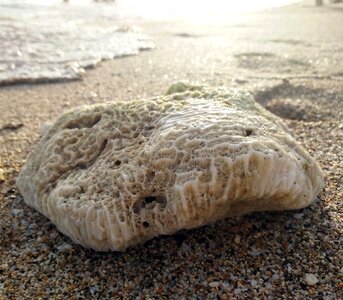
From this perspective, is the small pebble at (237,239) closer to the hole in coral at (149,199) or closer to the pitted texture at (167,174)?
the pitted texture at (167,174)

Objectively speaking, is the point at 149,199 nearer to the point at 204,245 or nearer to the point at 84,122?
the point at 204,245

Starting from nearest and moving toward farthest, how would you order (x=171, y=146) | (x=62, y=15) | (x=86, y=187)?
1. (x=171, y=146)
2. (x=86, y=187)
3. (x=62, y=15)

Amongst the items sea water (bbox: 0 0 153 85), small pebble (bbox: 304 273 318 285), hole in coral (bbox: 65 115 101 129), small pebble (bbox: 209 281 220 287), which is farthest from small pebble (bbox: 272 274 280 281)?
sea water (bbox: 0 0 153 85)

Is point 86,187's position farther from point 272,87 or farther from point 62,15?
point 62,15

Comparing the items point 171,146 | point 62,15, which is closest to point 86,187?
point 171,146

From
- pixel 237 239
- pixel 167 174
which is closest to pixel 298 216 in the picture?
pixel 237 239

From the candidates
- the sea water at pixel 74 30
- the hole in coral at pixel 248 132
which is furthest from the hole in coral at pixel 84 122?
the sea water at pixel 74 30
